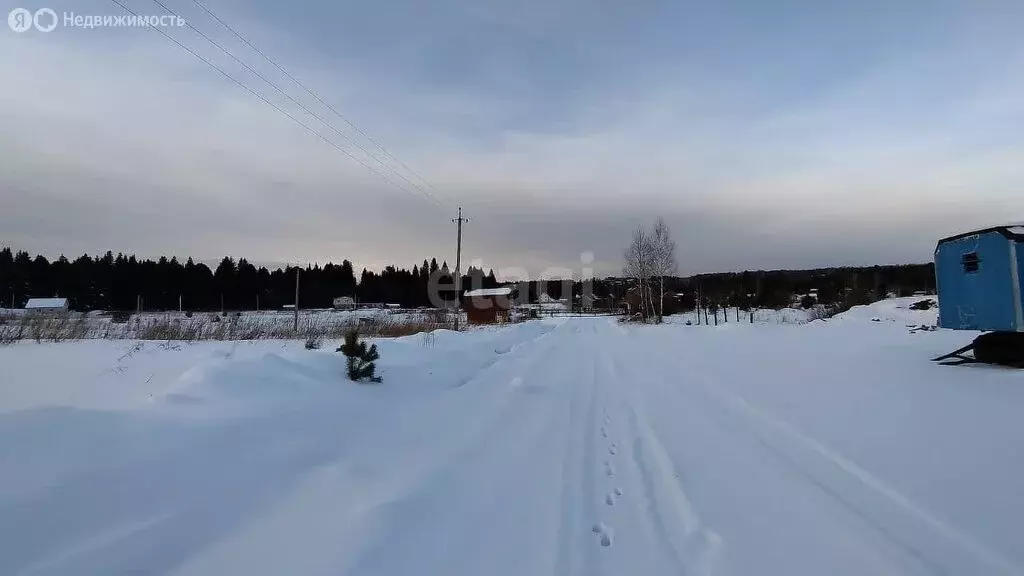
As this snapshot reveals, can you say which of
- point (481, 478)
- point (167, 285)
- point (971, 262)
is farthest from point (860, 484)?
point (167, 285)

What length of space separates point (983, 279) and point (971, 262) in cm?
52

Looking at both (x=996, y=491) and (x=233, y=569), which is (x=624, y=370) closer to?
(x=996, y=491)

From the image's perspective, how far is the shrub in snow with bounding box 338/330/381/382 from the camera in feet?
25.3

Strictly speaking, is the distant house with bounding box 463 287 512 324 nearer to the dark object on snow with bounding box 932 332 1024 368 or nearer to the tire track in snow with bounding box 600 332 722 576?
the dark object on snow with bounding box 932 332 1024 368

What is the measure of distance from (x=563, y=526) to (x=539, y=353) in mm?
12682

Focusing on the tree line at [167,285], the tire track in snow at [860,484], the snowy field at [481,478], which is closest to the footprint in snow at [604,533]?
the snowy field at [481,478]

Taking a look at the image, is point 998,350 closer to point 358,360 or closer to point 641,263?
point 358,360

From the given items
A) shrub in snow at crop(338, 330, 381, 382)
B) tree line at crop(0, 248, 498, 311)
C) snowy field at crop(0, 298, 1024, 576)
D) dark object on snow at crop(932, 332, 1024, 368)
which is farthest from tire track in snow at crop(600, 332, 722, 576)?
tree line at crop(0, 248, 498, 311)

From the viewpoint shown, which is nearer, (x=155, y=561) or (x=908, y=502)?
(x=155, y=561)

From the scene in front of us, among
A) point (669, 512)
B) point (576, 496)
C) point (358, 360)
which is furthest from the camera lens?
point (358, 360)

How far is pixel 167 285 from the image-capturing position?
6881cm

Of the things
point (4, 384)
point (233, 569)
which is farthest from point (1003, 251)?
point (4, 384)

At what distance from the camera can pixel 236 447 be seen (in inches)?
169

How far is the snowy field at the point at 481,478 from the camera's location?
9.16ft
